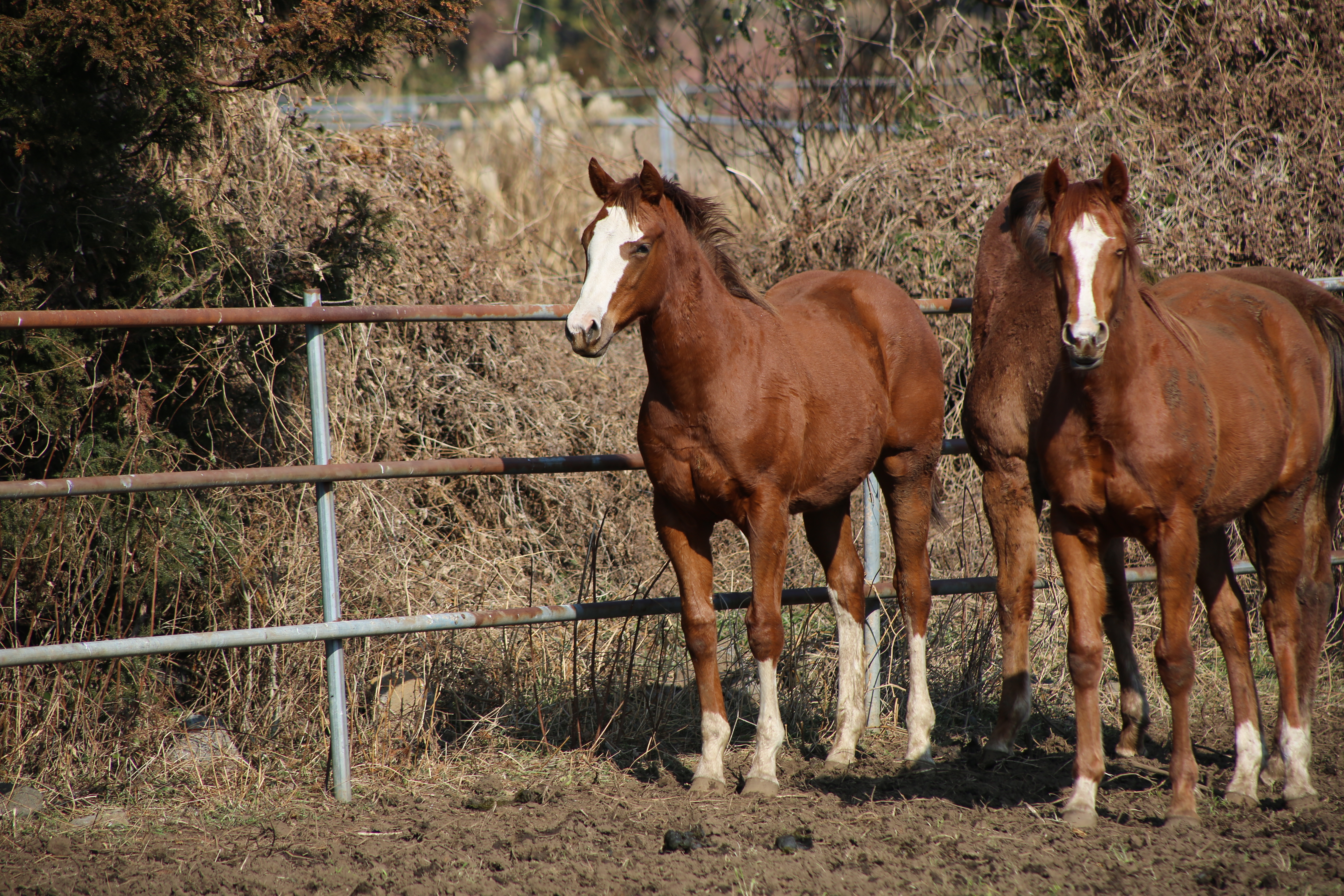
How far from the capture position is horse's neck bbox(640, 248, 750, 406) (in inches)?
146

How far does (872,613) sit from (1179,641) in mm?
1443

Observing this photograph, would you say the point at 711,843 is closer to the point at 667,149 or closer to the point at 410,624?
the point at 410,624

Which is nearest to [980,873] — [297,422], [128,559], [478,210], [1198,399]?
[1198,399]

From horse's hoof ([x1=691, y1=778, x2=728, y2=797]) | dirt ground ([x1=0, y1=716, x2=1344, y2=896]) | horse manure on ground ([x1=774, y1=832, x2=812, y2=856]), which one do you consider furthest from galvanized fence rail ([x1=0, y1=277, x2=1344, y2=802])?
horse manure on ground ([x1=774, y1=832, x2=812, y2=856])

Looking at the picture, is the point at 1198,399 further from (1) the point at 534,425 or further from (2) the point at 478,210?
(2) the point at 478,210

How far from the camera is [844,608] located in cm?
431

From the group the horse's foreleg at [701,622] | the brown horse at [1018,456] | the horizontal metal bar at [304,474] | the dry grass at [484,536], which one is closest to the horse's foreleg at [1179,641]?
the brown horse at [1018,456]

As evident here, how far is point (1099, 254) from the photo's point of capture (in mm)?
3145

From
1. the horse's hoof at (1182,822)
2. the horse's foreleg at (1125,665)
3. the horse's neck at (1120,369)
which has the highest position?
the horse's neck at (1120,369)

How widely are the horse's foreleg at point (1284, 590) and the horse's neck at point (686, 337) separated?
6.53ft

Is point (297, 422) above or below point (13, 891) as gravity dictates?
above

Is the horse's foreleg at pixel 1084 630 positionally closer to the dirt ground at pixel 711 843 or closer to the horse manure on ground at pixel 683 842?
the dirt ground at pixel 711 843

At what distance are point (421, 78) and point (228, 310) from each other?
18.9 meters

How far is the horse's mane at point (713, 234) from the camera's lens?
3.85 metres
